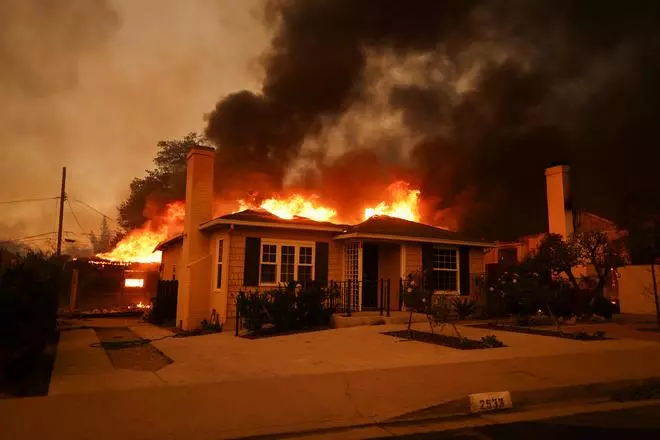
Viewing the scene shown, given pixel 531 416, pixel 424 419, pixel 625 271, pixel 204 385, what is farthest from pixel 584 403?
pixel 625 271

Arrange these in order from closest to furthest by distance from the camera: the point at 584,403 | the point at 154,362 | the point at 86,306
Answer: the point at 584,403, the point at 154,362, the point at 86,306

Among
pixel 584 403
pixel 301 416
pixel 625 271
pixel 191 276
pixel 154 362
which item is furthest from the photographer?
pixel 625 271

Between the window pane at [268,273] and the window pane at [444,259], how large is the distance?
5523 millimetres

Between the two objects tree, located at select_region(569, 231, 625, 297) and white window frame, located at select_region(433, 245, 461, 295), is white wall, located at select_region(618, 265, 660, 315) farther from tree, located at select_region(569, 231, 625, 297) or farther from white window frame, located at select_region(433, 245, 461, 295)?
white window frame, located at select_region(433, 245, 461, 295)

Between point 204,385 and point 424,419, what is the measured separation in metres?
2.87

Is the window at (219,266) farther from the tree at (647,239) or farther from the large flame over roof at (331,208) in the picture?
the tree at (647,239)

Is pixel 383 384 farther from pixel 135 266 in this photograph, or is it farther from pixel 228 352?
A: pixel 135 266

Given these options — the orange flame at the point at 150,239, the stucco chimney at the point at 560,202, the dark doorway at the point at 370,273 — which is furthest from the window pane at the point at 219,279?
the stucco chimney at the point at 560,202

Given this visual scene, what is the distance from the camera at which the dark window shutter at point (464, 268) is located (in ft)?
55.6

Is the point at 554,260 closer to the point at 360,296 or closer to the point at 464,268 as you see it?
the point at 464,268

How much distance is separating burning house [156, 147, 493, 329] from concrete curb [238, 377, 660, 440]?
8571 mm

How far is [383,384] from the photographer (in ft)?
22.1

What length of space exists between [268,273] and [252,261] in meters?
0.70

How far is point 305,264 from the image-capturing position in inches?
599
